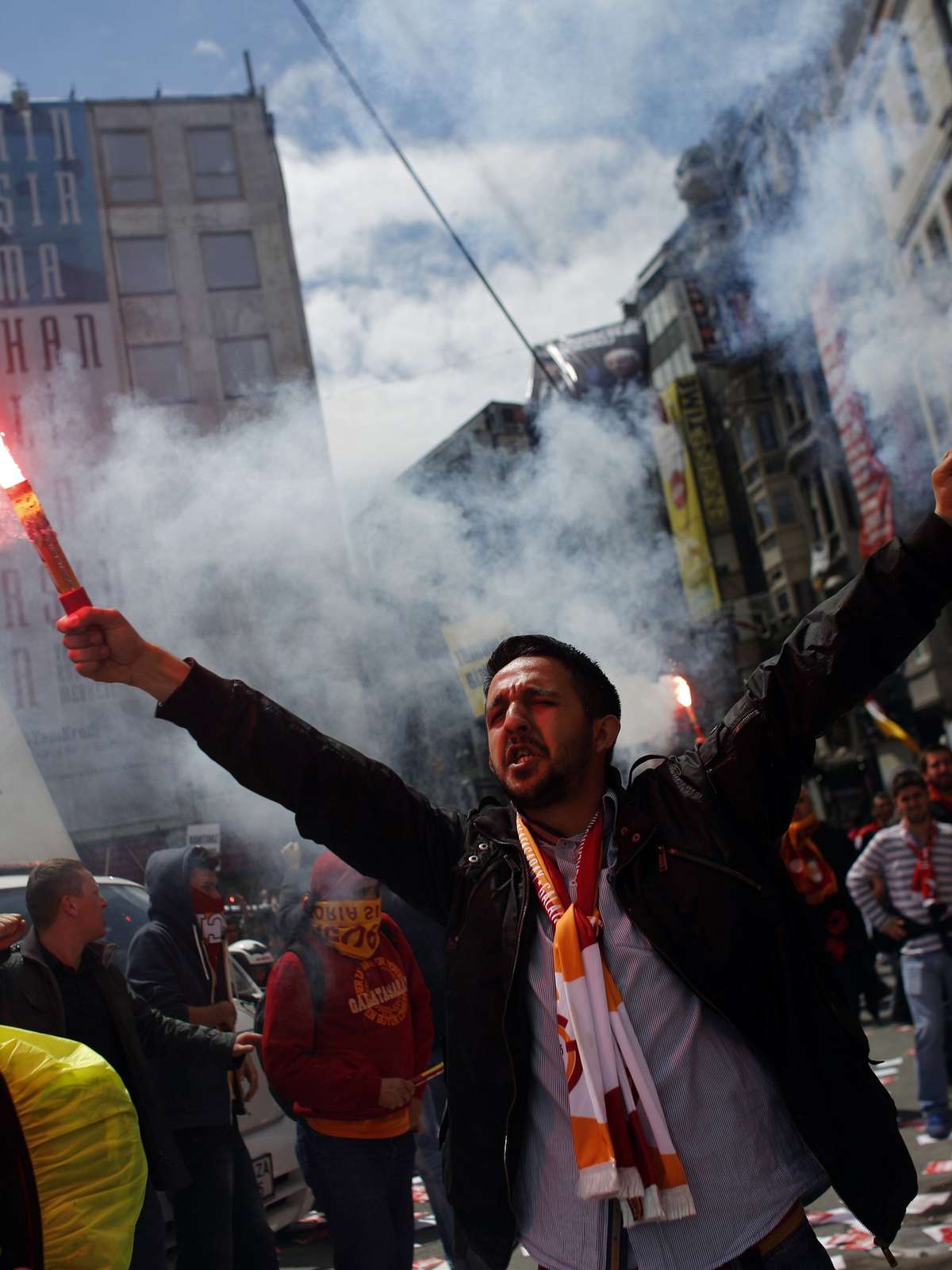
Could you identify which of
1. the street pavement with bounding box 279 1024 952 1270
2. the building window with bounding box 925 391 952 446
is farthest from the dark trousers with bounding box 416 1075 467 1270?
the building window with bounding box 925 391 952 446

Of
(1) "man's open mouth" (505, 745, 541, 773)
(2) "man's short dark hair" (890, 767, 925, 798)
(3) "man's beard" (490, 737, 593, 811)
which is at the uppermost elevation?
(1) "man's open mouth" (505, 745, 541, 773)

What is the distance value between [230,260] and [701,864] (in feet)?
52.7

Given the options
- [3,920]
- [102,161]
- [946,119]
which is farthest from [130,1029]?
[102,161]

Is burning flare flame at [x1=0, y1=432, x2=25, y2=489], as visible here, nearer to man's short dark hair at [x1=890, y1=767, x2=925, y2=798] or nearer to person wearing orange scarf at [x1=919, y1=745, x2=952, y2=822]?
man's short dark hair at [x1=890, y1=767, x2=925, y2=798]

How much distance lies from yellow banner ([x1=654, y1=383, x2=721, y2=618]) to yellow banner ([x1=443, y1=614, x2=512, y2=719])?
1836 centimetres

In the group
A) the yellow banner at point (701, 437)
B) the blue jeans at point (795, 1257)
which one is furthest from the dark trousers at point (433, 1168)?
the yellow banner at point (701, 437)

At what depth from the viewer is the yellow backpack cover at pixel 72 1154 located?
1776mm

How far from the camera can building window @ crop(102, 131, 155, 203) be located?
14.5 meters

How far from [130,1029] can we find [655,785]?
2040 millimetres

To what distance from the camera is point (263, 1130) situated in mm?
4746

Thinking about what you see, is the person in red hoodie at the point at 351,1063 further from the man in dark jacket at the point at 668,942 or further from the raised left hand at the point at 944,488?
the raised left hand at the point at 944,488

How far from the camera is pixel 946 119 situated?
38.8ft

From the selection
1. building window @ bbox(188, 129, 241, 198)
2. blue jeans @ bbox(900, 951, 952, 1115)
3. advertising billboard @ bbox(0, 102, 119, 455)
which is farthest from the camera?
building window @ bbox(188, 129, 241, 198)

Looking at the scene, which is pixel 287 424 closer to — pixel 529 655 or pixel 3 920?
pixel 3 920
